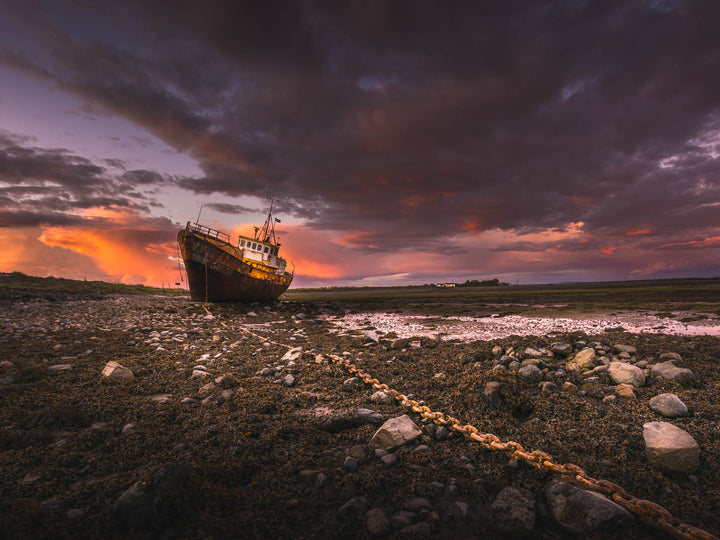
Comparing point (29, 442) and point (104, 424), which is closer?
point (29, 442)

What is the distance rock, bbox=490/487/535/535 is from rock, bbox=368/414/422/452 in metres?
1.24

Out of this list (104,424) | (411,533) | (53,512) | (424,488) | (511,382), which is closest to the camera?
(411,533)

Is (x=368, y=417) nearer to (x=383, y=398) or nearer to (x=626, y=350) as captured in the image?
(x=383, y=398)

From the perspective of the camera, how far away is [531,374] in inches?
221

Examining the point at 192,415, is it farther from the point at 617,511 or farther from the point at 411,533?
the point at 617,511

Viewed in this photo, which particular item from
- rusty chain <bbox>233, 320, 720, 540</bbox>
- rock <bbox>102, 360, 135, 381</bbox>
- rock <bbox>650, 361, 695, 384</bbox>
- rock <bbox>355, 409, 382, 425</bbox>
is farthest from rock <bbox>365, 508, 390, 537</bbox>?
rock <bbox>102, 360, 135, 381</bbox>

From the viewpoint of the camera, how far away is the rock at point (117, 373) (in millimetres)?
6098

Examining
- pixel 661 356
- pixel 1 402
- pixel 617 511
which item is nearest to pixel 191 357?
pixel 1 402

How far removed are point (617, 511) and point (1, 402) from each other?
8.06 m

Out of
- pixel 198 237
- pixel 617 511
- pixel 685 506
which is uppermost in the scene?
pixel 198 237

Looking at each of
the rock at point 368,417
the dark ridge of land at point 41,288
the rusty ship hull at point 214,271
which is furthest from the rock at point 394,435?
the dark ridge of land at point 41,288

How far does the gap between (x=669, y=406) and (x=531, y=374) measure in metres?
1.84

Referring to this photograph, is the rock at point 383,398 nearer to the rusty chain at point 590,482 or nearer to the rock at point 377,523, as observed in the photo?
the rusty chain at point 590,482

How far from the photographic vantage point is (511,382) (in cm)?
490
